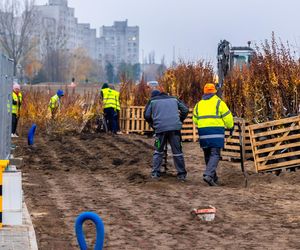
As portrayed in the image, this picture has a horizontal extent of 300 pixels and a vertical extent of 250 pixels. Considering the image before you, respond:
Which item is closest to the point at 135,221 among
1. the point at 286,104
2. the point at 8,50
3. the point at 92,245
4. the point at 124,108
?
the point at 92,245

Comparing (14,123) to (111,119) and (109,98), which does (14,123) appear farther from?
(111,119)

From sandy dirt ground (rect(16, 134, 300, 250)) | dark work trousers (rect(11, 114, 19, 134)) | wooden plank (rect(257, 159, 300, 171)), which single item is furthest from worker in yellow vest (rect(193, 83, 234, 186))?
dark work trousers (rect(11, 114, 19, 134))

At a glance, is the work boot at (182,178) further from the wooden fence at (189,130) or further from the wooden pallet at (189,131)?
the wooden pallet at (189,131)

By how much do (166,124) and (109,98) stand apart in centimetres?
1465

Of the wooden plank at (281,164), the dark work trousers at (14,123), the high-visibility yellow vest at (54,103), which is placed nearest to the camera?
the wooden plank at (281,164)

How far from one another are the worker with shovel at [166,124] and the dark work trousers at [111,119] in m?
14.4

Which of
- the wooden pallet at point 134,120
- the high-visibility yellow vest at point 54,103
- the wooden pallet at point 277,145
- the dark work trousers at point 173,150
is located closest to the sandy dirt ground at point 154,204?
the dark work trousers at point 173,150

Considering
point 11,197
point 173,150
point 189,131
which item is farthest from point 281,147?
point 189,131

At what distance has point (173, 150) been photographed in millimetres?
15844

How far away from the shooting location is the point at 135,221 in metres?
11.4

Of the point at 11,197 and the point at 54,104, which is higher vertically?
the point at 54,104

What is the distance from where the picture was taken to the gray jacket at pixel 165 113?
51.5ft

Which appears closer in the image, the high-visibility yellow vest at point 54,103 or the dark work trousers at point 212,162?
the dark work trousers at point 212,162

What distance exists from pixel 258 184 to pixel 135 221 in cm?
458
